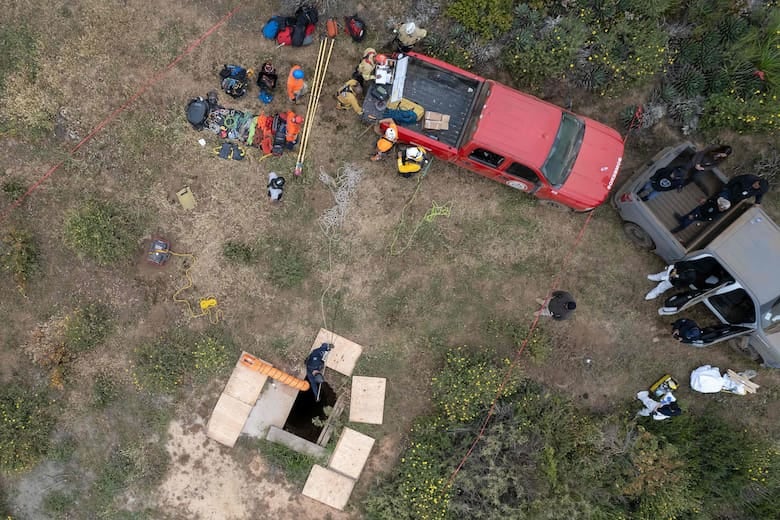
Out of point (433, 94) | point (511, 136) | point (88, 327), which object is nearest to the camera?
point (511, 136)

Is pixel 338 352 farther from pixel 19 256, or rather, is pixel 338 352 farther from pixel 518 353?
pixel 19 256

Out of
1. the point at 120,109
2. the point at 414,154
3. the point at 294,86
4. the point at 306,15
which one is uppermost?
the point at 306,15

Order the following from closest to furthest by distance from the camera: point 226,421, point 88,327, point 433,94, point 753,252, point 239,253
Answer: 1. point 753,252
2. point 433,94
3. point 88,327
4. point 226,421
5. point 239,253

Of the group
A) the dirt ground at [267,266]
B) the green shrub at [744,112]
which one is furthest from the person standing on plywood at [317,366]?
the green shrub at [744,112]

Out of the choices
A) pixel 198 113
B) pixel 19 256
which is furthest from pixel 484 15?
pixel 19 256

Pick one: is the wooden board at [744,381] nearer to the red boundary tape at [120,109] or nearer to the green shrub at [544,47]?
the green shrub at [544,47]

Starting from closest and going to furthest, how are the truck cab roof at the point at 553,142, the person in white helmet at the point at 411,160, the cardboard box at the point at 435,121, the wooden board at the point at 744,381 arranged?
the truck cab roof at the point at 553,142
the cardboard box at the point at 435,121
the person in white helmet at the point at 411,160
the wooden board at the point at 744,381
